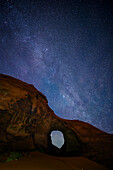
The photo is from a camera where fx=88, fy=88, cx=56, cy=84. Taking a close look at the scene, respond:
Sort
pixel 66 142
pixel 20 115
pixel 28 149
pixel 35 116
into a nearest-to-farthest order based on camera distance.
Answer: pixel 28 149 → pixel 20 115 → pixel 35 116 → pixel 66 142

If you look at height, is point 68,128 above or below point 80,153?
above

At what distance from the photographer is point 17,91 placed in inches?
272

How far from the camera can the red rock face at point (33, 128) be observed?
7242 mm

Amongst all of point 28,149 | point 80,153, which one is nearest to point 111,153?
point 80,153

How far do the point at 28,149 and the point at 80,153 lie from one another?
5458 mm

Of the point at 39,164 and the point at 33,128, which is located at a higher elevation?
the point at 39,164

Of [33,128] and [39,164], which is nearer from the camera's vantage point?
[39,164]

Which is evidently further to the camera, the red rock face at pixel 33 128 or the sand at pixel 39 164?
the red rock face at pixel 33 128

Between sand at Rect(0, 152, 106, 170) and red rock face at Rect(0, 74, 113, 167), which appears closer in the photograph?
sand at Rect(0, 152, 106, 170)

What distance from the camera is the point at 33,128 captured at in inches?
351

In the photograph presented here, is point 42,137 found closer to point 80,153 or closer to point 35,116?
point 35,116

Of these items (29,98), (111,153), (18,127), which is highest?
(29,98)

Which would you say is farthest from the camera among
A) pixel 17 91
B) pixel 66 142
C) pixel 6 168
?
pixel 66 142

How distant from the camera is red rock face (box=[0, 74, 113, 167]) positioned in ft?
23.8
